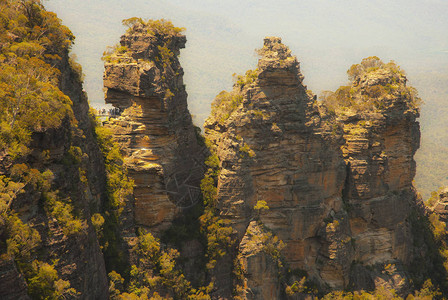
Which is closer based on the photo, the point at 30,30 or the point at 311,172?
the point at 30,30

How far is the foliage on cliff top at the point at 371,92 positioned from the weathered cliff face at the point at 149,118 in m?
17.8

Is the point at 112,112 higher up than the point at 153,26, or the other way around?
the point at 153,26

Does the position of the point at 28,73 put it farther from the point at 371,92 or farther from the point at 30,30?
the point at 371,92

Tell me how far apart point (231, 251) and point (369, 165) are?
18.3 meters

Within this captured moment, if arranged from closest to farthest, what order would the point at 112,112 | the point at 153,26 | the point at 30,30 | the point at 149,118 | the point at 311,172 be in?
1. the point at 30,30
2. the point at 149,118
3. the point at 153,26
4. the point at 112,112
5. the point at 311,172

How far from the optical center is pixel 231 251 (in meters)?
43.4

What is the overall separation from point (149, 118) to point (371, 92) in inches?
1027

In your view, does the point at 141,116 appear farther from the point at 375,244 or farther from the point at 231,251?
the point at 375,244

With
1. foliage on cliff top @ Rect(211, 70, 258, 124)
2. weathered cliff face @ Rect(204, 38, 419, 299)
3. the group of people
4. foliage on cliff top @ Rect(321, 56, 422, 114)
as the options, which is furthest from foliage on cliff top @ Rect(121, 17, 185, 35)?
foliage on cliff top @ Rect(321, 56, 422, 114)

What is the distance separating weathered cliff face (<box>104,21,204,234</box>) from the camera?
37781mm

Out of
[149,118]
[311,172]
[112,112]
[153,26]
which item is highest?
[153,26]

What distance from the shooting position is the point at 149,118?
126 ft

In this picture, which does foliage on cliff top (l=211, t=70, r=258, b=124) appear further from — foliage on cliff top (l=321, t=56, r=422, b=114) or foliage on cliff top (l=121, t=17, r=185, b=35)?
foliage on cliff top (l=321, t=56, r=422, b=114)

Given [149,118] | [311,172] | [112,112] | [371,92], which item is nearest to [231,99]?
[149,118]
